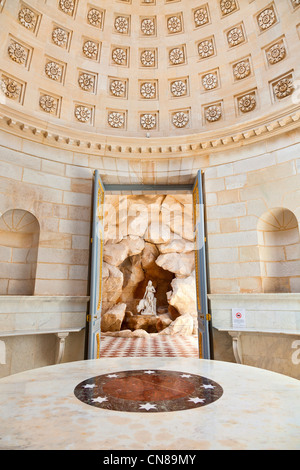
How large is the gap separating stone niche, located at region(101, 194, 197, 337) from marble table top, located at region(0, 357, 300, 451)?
49.9 ft

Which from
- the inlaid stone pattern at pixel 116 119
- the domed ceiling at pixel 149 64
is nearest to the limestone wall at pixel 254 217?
the domed ceiling at pixel 149 64

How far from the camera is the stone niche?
18.5m

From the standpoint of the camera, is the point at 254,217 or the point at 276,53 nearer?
the point at 254,217

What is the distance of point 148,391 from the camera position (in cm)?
244

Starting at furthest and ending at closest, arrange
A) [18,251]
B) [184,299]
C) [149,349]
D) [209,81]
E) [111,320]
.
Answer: [184,299]
[111,320]
[149,349]
[209,81]
[18,251]

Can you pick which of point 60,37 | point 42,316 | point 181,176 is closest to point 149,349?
point 42,316

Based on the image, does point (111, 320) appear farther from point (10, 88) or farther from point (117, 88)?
point (10, 88)

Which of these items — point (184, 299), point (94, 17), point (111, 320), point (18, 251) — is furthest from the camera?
point (184, 299)

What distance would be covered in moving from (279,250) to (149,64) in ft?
18.7

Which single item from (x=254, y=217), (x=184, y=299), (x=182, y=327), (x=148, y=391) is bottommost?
(x=182, y=327)

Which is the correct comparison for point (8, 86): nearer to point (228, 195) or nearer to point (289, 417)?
point (228, 195)

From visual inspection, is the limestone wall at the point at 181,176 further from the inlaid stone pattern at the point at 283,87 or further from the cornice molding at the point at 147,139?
the inlaid stone pattern at the point at 283,87

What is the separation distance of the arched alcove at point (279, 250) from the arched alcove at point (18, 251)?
4923mm

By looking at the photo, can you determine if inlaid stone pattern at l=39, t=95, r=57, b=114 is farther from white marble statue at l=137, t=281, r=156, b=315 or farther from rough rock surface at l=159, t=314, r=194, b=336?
white marble statue at l=137, t=281, r=156, b=315
